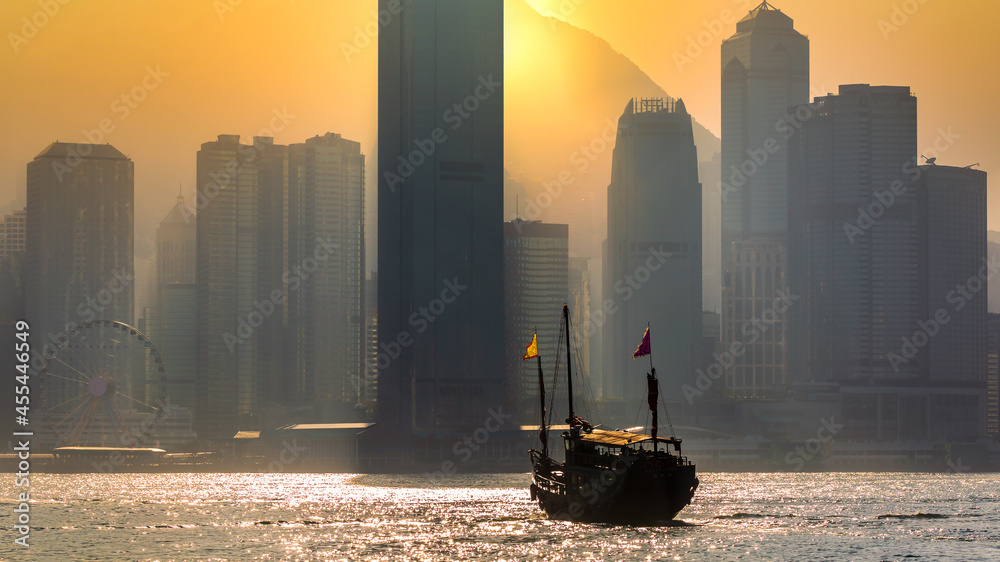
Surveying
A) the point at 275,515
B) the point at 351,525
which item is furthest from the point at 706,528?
the point at 275,515

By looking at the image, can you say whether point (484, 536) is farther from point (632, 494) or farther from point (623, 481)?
point (632, 494)

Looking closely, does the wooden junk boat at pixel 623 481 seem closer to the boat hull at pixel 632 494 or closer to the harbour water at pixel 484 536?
the boat hull at pixel 632 494

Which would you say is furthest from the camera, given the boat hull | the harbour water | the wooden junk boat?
the wooden junk boat

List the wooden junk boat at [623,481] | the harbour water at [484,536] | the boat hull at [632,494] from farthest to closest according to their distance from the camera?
1. the wooden junk boat at [623,481]
2. the boat hull at [632,494]
3. the harbour water at [484,536]

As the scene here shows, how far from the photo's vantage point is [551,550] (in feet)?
465

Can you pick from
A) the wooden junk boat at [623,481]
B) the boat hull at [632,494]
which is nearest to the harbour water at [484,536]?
the boat hull at [632,494]

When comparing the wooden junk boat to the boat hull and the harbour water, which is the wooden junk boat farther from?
the harbour water

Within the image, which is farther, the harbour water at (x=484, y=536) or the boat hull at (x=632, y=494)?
the boat hull at (x=632, y=494)

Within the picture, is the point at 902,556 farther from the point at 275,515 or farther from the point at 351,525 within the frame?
the point at 275,515

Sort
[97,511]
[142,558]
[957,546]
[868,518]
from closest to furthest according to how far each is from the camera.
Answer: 1. [142,558]
2. [957,546]
3. [868,518]
4. [97,511]

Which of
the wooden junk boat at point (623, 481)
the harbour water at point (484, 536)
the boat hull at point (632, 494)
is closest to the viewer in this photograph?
the harbour water at point (484, 536)

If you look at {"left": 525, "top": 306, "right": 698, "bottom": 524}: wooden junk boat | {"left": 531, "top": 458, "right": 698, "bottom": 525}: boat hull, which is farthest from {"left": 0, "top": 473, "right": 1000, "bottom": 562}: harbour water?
{"left": 525, "top": 306, "right": 698, "bottom": 524}: wooden junk boat

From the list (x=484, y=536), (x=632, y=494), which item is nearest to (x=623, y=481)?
(x=632, y=494)

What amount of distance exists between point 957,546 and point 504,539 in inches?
2139
